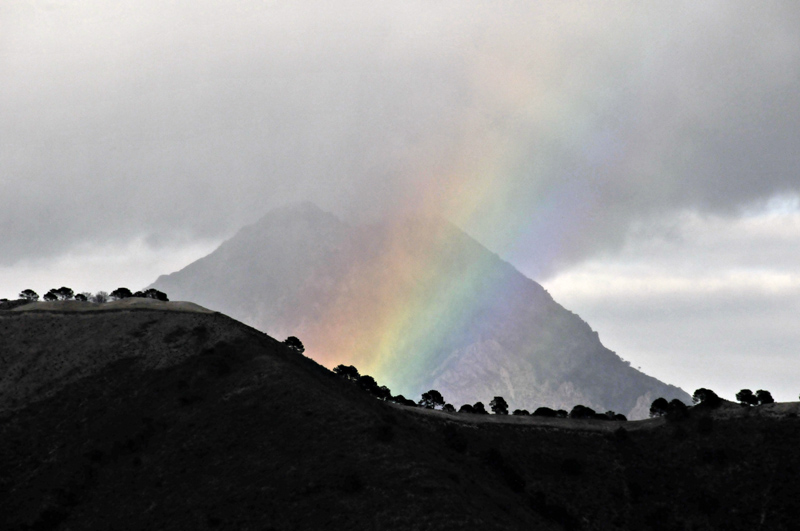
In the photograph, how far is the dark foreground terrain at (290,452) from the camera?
302 feet

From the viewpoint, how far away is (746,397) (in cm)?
15412

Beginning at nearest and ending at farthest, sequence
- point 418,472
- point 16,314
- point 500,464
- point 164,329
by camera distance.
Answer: point 418,472 < point 500,464 < point 164,329 < point 16,314

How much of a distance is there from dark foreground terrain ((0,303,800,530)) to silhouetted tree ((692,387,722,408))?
25.6 ft

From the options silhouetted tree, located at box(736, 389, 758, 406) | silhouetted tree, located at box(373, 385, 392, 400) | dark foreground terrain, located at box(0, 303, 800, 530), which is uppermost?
silhouetted tree, located at box(373, 385, 392, 400)

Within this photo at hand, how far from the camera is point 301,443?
103 meters

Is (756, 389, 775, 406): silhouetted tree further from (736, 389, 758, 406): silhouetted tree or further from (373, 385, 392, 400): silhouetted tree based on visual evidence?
(373, 385, 392, 400): silhouetted tree

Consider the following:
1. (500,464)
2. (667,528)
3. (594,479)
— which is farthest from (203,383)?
(667,528)

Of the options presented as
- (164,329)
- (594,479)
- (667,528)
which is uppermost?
(164,329)

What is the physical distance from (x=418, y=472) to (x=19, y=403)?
2677 inches

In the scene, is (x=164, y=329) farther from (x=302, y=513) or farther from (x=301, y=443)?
(x=302, y=513)

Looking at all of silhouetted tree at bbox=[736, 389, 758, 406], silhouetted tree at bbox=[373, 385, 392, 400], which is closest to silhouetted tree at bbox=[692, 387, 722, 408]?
silhouetted tree at bbox=[736, 389, 758, 406]

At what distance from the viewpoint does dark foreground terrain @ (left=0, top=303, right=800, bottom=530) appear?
9212 centimetres

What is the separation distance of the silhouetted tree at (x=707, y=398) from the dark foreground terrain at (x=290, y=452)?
25.6 feet

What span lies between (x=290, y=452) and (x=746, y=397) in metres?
98.4
